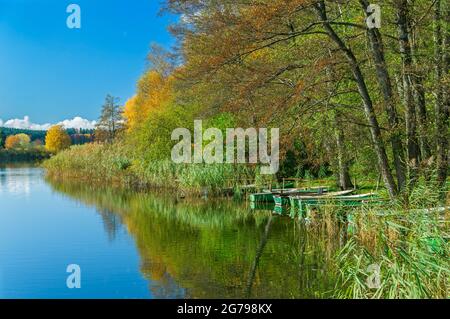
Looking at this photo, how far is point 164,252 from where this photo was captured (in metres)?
12.8

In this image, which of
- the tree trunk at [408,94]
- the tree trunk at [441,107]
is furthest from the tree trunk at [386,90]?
the tree trunk at [441,107]

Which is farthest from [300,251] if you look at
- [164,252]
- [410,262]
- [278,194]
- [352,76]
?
[278,194]

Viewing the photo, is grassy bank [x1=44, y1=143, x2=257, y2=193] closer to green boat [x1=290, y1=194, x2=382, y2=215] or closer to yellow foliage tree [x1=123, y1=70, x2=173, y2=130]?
yellow foliage tree [x1=123, y1=70, x2=173, y2=130]

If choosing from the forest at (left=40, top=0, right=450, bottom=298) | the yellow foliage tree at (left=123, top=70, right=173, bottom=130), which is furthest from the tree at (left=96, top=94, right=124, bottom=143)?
the forest at (left=40, top=0, right=450, bottom=298)

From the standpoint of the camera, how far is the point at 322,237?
12.9 metres

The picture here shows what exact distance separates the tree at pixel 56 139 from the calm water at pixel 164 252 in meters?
45.7

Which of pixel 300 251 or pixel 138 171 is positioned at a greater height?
pixel 138 171

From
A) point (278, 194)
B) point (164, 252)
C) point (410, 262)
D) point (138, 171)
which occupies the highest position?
point (138, 171)

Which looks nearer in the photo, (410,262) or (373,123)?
(410,262)

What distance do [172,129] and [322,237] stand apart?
18.7 m

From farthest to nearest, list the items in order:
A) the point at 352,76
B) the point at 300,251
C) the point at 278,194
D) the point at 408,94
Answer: the point at 278,194
the point at 352,76
the point at 408,94
the point at 300,251

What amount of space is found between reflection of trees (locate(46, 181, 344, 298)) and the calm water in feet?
0.07

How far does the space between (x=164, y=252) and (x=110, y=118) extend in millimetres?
44601

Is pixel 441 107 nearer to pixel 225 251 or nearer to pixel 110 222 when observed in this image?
pixel 225 251
